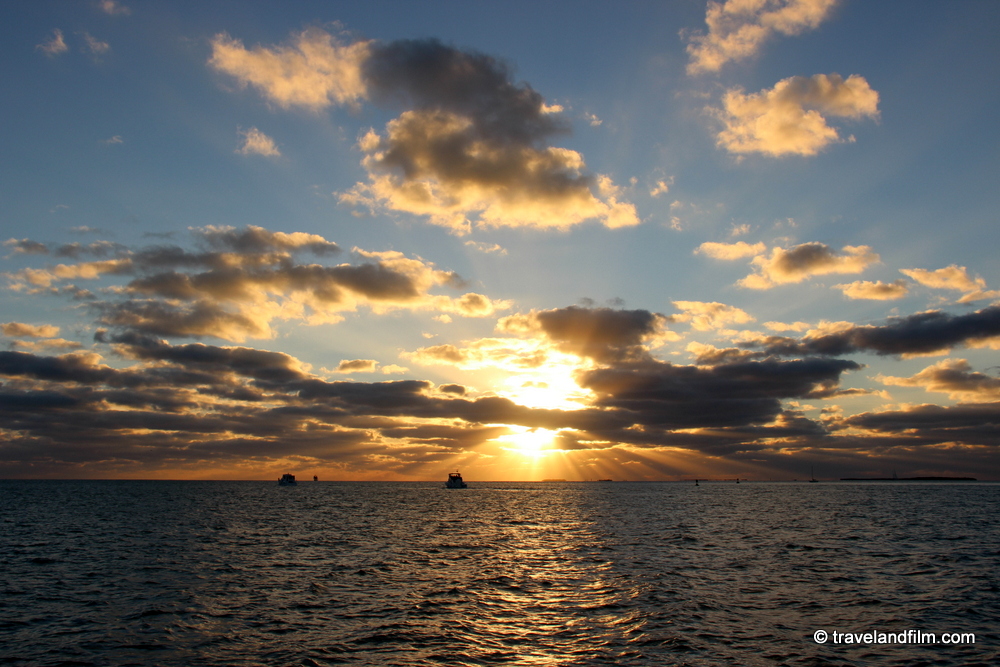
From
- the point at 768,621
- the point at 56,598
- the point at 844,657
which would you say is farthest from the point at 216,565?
the point at 844,657

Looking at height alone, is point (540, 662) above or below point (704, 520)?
above

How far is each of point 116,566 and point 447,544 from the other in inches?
1227

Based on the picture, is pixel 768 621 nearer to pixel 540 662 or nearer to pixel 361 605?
pixel 540 662

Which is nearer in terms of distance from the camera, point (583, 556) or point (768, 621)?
point (768, 621)

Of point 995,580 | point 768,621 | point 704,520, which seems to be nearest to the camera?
point 768,621

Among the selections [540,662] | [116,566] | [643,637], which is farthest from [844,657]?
[116,566]

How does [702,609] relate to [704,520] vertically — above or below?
above

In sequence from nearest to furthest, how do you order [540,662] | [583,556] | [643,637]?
[540,662] < [643,637] < [583,556]

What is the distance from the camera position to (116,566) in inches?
1996

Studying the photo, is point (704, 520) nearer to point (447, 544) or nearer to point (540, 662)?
point (447, 544)

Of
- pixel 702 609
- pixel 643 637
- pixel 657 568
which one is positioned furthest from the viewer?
pixel 657 568

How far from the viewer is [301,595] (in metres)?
37.8

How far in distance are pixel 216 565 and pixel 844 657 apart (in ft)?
153

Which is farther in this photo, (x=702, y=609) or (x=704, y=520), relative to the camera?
(x=704, y=520)
